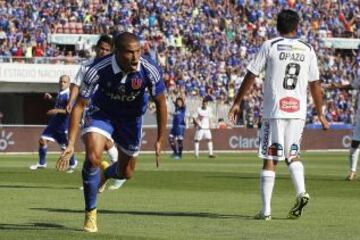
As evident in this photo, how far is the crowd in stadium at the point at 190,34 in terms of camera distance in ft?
168

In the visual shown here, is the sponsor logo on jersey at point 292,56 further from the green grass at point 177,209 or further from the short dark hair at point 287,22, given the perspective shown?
the green grass at point 177,209

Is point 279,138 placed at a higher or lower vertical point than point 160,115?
lower

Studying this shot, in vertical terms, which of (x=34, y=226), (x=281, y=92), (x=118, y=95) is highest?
(x=118, y=95)

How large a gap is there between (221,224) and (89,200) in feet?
5.66

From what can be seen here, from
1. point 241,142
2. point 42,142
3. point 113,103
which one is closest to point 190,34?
point 241,142

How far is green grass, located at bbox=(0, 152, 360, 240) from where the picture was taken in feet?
38.9

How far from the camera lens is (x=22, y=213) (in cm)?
1422

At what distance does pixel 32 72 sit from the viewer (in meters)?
49.9

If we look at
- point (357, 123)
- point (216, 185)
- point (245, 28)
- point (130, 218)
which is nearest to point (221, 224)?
point (130, 218)

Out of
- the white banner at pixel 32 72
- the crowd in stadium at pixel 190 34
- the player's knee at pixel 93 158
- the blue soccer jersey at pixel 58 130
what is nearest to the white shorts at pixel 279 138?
the player's knee at pixel 93 158

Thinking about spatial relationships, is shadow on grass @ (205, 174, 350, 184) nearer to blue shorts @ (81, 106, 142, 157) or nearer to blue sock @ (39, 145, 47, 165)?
blue sock @ (39, 145, 47, 165)

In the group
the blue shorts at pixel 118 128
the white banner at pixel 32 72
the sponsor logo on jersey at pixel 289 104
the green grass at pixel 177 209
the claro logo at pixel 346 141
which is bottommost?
the claro logo at pixel 346 141

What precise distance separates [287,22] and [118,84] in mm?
2611

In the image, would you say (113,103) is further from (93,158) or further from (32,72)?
(32,72)
